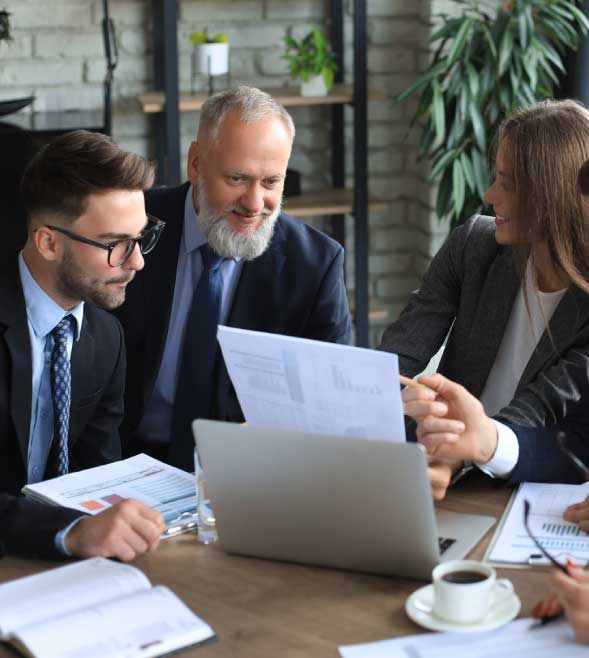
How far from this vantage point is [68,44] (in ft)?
13.9

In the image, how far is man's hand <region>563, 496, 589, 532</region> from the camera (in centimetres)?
166

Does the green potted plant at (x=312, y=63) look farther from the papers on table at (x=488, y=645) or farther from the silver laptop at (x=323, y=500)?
the papers on table at (x=488, y=645)

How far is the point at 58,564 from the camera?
161 centimetres

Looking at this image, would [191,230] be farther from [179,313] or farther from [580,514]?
[580,514]

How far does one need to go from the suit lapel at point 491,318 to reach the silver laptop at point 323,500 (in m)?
0.65

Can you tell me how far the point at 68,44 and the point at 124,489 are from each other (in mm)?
2778

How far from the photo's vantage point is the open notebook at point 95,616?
134 cm

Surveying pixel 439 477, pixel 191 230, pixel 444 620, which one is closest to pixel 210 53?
pixel 191 230

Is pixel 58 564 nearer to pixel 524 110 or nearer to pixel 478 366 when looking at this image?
pixel 478 366

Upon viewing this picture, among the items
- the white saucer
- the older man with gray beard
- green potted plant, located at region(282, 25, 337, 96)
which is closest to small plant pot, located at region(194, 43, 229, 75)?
green potted plant, located at region(282, 25, 337, 96)

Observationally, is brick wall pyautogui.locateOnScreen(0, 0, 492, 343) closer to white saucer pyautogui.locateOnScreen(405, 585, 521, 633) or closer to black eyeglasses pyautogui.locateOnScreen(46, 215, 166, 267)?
black eyeglasses pyautogui.locateOnScreen(46, 215, 166, 267)

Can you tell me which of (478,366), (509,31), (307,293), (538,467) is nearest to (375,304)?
(509,31)

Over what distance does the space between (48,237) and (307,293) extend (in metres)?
0.67

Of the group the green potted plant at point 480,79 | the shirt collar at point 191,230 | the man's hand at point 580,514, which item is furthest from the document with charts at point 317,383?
the green potted plant at point 480,79
